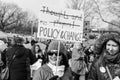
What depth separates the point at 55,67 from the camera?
322 centimetres

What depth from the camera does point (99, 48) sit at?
12.7 feet

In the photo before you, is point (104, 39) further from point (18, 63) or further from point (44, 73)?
point (18, 63)

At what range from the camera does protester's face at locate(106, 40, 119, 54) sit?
3.69 m

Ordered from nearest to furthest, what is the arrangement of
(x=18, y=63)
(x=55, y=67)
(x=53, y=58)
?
(x=55, y=67), (x=53, y=58), (x=18, y=63)

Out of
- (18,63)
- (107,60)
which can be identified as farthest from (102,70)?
(18,63)

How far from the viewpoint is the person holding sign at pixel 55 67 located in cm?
306

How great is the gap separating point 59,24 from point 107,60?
54.3 inches

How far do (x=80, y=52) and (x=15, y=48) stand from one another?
2.67m

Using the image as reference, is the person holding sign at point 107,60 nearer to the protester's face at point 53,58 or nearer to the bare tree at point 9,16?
the protester's face at point 53,58

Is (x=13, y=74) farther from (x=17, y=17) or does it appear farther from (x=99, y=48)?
(x=17, y=17)

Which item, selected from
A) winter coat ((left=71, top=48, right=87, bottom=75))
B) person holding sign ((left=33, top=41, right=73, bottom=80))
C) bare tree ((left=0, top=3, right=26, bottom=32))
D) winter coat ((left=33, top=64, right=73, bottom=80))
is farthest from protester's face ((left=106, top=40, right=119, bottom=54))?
bare tree ((left=0, top=3, right=26, bottom=32))

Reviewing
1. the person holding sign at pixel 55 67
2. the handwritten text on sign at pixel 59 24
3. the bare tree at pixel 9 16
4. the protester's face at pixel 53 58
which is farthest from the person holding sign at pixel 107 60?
the bare tree at pixel 9 16

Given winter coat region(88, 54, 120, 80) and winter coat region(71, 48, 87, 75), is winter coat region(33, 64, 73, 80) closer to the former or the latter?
winter coat region(88, 54, 120, 80)

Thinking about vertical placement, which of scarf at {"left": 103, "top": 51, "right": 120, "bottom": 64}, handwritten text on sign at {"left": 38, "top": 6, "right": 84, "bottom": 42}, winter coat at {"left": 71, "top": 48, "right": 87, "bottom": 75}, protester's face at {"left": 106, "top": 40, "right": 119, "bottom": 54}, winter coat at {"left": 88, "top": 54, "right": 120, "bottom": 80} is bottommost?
winter coat at {"left": 71, "top": 48, "right": 87, "bottom": 75}
